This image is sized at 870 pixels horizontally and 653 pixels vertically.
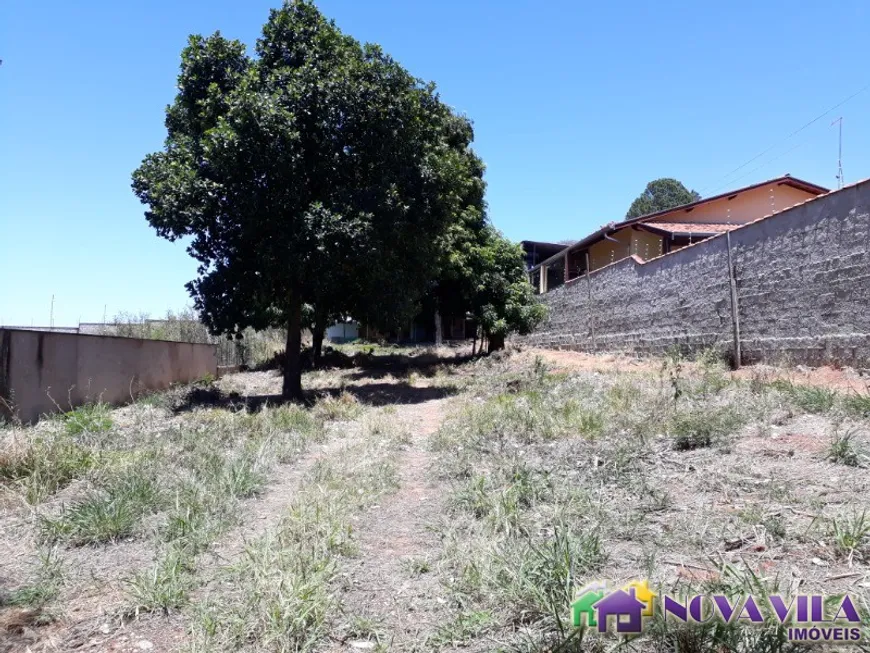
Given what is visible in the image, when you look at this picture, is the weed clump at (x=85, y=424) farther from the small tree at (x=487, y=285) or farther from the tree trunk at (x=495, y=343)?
the tree trunk at (x=495, y=343)

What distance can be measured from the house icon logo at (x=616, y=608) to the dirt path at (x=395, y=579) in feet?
2.41

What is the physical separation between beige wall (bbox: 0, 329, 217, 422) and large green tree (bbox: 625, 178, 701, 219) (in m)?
47.1

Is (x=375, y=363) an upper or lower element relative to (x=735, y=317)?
lower

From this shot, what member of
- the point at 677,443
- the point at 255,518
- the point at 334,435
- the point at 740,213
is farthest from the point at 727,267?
the point at 740,213

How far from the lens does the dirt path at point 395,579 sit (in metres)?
3.05

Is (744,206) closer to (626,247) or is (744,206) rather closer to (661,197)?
(626,247)

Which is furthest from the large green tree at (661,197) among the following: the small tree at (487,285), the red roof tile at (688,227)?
the small tree at (487,285)

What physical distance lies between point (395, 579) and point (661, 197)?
A: 56.6 m

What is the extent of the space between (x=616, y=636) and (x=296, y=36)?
12990mm

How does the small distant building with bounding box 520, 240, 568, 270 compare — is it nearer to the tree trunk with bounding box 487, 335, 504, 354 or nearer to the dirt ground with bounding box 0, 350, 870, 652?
the tree trunk with bounding box 487, 335, 504, 354

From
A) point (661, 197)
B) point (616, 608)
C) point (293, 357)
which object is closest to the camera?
point (616, 608)

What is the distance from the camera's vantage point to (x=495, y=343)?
70.6 feet

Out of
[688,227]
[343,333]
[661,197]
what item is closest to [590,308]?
[688,227]

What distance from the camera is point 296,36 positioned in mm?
12781
